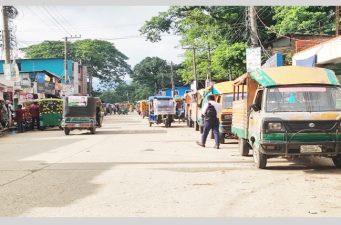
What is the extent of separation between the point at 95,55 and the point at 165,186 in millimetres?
86256

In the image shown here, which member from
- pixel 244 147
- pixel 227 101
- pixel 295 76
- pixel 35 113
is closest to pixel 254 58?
pixel 227 101

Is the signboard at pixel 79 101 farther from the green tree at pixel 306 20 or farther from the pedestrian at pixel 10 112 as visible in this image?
the green tree at pixel 306 20

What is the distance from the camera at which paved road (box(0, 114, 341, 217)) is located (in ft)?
24.2

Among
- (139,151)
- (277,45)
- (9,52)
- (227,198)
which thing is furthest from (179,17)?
(227,198)

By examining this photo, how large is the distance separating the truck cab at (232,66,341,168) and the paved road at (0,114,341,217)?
53 centimetres

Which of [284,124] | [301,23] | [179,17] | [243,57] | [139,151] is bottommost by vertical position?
[139,151]

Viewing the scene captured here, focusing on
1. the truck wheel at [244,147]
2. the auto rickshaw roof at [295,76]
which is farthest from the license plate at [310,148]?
the truck wheel at [244,147]

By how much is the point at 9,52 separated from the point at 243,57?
15129 millimetres

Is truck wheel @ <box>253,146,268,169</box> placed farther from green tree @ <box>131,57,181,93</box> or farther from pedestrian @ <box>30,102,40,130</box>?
green tree @ <box>131,57,181,93</box>

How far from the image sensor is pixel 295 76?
12195 mm

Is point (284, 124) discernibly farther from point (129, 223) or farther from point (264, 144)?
point (129, 223)

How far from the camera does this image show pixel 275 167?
12.2 m

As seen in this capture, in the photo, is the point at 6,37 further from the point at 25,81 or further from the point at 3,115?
the point at 25,81

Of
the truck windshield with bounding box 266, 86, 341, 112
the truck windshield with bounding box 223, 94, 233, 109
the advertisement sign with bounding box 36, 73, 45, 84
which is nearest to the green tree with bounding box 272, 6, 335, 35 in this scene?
the truck windshield with bounding box 223, 94, 233, 109
